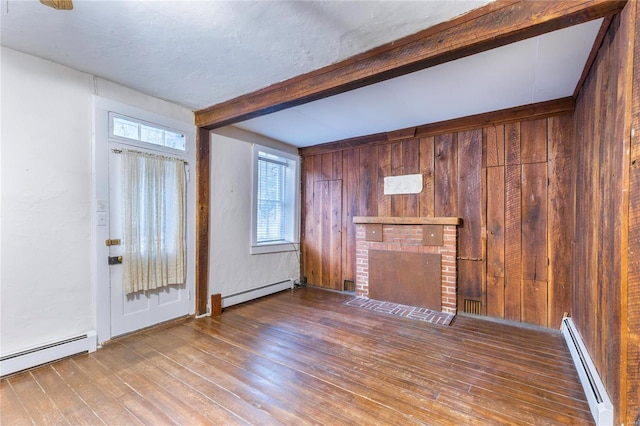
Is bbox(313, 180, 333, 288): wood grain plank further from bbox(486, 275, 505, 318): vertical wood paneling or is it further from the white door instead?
the white door

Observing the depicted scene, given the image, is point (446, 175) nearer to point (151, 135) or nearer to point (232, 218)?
point (232, 218)

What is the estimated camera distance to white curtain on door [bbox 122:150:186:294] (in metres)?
2.88

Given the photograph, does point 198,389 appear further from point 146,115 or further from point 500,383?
point 146,115

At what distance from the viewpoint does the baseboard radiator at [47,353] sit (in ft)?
7.27

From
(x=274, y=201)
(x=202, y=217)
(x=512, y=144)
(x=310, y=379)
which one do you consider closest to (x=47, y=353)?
(x=202, y=217)

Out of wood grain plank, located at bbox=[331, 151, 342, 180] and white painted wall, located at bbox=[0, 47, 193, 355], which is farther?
wood grain plank, located at bbox=[331, 151, 342, 180]

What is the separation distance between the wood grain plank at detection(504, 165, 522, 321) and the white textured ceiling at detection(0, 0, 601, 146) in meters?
0.90

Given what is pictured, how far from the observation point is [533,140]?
332 cm

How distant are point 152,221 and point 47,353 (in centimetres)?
137

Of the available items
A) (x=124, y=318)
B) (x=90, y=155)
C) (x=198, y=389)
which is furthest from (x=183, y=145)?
(x=198, y=389)

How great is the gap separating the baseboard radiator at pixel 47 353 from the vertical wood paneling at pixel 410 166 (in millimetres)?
3918

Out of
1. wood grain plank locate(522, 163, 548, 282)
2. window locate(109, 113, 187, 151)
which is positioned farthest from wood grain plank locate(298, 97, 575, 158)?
window locate(109, 113, 187, 151)

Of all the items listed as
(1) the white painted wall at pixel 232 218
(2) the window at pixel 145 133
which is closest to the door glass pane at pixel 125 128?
(2) the window at pixel 145 133

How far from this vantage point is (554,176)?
3.21 m
